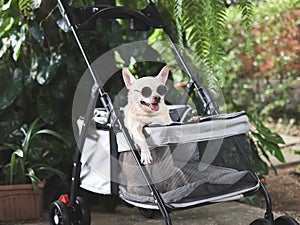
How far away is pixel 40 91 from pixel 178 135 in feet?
3.81

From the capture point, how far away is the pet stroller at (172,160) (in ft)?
6.41

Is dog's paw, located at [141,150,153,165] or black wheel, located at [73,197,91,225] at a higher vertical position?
dog's paw, located at [141,150,153,165]

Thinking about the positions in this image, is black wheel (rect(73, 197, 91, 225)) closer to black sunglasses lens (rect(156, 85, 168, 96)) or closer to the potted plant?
the potted plant

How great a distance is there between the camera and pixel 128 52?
289cm

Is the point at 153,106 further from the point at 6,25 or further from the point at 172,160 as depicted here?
the point at 6,25

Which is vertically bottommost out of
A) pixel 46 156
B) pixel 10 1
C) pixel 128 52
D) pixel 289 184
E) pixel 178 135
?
pixel 289 184

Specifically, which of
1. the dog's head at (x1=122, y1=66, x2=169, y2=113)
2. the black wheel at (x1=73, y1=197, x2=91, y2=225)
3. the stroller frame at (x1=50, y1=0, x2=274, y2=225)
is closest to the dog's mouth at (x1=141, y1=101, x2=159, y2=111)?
the dog's head at (x1=122, y1=66, x2=169, y2=113)

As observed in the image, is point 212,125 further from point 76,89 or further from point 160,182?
point 76,89

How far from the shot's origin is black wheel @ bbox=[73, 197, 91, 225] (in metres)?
2.32

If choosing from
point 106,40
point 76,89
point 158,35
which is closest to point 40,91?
point 76,89

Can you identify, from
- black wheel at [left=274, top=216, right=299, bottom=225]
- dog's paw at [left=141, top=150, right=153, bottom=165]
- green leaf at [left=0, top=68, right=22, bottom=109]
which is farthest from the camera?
green leaf at [left=0, top=68, right=22, bottom=109]

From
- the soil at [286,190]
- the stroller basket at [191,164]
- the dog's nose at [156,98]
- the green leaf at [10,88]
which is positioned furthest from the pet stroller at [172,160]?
the soil at [286,190]

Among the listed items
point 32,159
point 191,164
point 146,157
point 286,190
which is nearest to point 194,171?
point 191,164

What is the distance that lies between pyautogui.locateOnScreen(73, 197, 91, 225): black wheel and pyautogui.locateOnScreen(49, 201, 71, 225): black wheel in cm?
8
